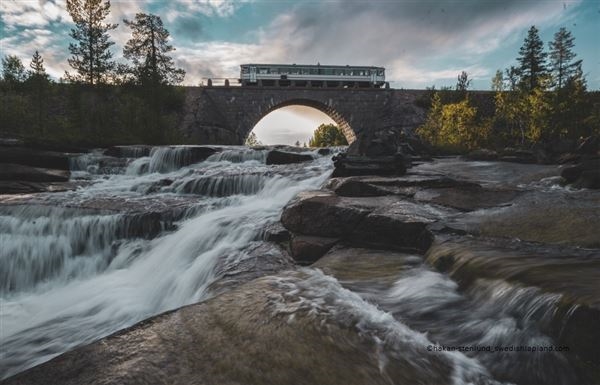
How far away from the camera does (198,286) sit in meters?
4.84

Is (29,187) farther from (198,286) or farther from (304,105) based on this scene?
(304,105)

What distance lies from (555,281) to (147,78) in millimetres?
34158

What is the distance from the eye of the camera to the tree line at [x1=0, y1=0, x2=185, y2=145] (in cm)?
2584

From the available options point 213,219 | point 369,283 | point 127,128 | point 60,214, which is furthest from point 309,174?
point 127,128

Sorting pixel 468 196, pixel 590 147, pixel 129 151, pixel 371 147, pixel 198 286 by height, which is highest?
pixel 590 147

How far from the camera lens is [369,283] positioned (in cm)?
379

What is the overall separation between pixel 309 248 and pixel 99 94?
34.9 meters

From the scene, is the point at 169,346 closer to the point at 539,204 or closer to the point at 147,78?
the point at 539,204

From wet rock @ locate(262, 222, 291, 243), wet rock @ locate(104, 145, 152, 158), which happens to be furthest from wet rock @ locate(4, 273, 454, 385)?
wet rock @ locate(104, 145, 152, 158)

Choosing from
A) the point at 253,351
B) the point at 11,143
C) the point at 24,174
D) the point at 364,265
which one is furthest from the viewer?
the point at 11,143

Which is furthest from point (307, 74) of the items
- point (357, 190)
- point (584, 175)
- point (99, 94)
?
point (357, 190)

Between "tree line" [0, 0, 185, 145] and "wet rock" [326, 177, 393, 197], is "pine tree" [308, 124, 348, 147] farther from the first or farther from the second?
"wet rock" [326, 177, 393, 197]

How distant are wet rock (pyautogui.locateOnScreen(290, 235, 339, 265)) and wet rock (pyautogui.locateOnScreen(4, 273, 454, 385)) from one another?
1.86 meters

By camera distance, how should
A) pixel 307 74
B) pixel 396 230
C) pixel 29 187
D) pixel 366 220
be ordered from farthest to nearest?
1. pixel 307 74
2. pixel 29 187
3. pixel 366 220
4. pixel 396 230
